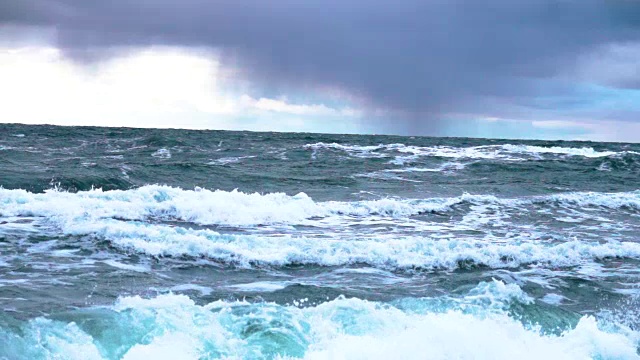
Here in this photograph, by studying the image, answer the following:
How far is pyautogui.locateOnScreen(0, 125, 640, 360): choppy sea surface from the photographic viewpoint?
669cm

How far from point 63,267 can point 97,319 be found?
2.85 metres

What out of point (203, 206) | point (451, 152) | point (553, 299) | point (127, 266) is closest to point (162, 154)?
point (203, 206)

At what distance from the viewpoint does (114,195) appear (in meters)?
15.3

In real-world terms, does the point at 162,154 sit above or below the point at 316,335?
above

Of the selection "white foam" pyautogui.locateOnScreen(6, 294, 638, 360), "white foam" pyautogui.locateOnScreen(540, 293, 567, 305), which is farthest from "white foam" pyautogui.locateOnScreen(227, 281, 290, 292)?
"white foam" pyautogui.locateOnScreen(540, 293, 567, 305)

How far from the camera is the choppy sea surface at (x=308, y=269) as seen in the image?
21.9ft

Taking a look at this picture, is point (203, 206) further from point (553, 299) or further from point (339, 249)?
point (553, 299)

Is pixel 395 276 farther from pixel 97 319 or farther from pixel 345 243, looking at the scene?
pixel 97 319

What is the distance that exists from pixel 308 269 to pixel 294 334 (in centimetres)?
342

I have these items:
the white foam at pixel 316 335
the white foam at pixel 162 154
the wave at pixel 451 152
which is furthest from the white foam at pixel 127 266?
the wave at pixel 451 152

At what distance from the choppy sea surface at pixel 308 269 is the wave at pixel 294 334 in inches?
0.8

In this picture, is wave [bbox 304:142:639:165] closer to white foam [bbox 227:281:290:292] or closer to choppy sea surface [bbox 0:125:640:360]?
choppy sea surface [bbox 0:125:640:360]

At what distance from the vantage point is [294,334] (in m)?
6.78

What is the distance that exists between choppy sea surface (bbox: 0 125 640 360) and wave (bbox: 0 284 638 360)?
2 cm
